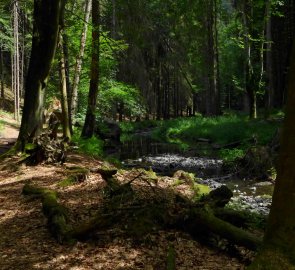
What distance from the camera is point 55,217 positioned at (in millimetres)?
5449

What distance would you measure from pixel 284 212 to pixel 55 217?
3.21 meters

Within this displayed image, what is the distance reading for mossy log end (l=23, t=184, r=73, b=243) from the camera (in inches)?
198

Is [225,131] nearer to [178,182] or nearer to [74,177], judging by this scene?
[178,182]

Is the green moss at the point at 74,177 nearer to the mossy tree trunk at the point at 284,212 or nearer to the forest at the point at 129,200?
the forest at the point at 129,200

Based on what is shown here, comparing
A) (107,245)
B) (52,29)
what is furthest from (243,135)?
(107,245)

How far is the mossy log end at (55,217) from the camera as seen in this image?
16.5ft

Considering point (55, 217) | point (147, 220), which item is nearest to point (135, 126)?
point (55, 217)

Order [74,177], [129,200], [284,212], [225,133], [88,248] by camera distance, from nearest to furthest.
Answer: [284,212], [88,248], [129,200], [74,177], [225,133]

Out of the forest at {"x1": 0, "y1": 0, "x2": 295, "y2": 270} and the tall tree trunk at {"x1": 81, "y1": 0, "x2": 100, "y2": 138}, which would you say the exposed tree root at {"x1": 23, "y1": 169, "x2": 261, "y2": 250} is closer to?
the forest at {"x1": 0, "y1": 0, "x2": 295, "y2": 270}

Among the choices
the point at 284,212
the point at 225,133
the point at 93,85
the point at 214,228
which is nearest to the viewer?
the point at 284,212

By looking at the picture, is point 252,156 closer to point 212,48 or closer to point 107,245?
point 107,245

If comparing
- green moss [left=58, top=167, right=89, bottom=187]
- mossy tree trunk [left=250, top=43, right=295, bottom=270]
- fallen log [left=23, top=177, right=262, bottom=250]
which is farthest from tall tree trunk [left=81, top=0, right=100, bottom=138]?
mossy tree trunk [left=250, top=43, right=295, bottom=270]

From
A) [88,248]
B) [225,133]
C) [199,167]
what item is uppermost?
[88,248]

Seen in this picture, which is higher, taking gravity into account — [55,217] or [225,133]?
[55,217]
